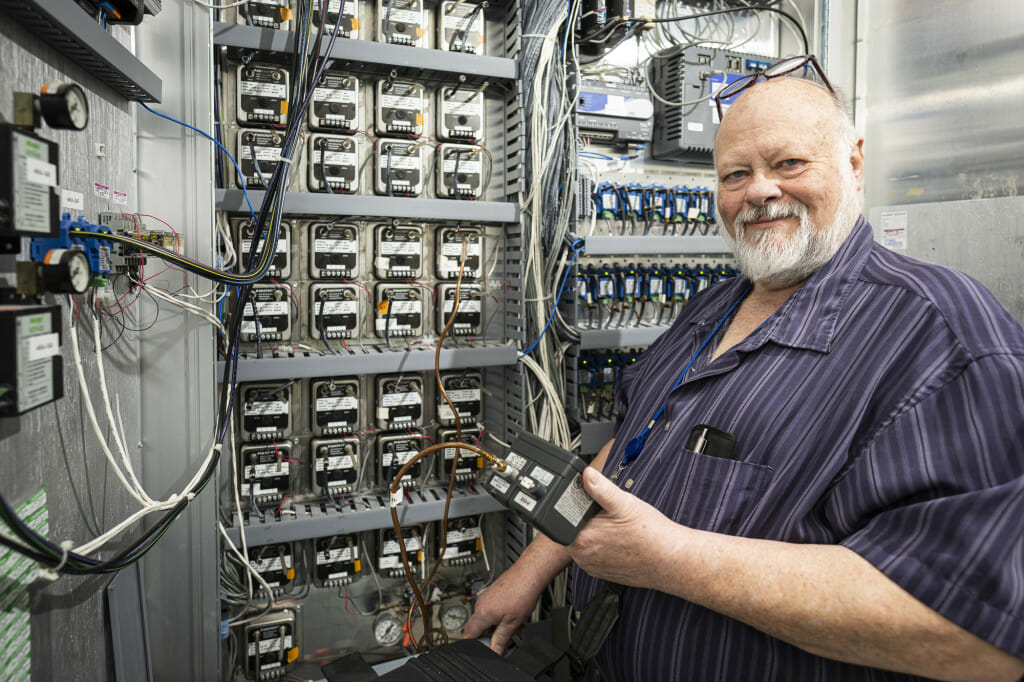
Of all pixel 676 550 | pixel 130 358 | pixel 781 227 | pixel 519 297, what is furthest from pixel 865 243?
pixel 130 358

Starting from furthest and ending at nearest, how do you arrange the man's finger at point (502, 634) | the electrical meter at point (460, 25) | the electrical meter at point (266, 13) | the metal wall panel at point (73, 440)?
the electrical meter at point (460, 25), the electrical meter at point (266, 13), the man's finger at point (502, 634), the metal wall panel at point (73, 440)

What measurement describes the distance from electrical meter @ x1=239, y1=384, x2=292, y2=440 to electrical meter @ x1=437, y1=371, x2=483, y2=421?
453mm

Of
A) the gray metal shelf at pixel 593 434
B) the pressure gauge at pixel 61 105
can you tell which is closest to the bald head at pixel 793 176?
the gray metal shelf at pixel 593 434

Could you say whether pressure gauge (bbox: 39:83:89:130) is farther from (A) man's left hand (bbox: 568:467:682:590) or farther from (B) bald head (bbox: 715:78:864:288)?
(B) bald head (bbox: 715:78:864:288)

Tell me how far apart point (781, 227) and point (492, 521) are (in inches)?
52.0

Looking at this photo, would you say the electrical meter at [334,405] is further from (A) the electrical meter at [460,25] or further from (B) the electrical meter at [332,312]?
(A) the electrical meter at [460,25]

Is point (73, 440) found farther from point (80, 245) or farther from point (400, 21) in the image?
point (400, 21)

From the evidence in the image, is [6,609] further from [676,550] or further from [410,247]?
[410,247]

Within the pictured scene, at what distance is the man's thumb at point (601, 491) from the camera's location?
0.87m

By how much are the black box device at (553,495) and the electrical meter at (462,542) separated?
103 centimetres

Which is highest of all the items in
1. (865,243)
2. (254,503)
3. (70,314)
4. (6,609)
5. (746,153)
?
(746,153)

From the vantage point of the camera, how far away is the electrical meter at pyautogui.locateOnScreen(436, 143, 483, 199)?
71.7 inches

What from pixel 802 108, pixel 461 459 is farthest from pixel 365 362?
pixel 802 108

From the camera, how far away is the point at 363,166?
5.83ft
